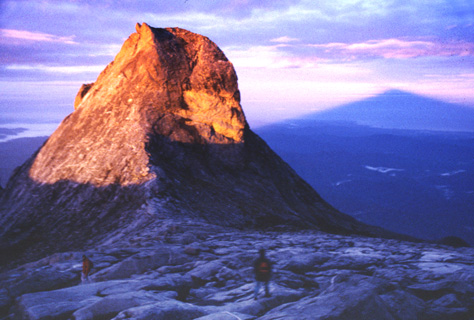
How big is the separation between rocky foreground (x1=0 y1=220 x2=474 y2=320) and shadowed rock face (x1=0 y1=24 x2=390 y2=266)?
684cm

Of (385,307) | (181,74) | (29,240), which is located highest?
(181,74)

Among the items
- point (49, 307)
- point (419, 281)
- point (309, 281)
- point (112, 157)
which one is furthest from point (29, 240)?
point (419, 281)

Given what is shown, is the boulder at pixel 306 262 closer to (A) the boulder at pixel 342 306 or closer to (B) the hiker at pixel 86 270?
(A) the boulder at pixel 342 306

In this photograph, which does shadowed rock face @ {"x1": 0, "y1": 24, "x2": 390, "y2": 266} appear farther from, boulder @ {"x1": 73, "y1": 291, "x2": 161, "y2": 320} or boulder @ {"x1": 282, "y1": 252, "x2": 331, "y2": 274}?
boulder @ {"x1": 73, "y1": 291, "x2": 161, "y2": 320}

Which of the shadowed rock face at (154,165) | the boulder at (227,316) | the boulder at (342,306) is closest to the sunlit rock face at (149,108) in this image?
the shadowed rock face at (154,165)

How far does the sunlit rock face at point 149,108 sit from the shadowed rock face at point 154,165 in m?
0.09

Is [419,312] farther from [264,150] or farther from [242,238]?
[264,150]

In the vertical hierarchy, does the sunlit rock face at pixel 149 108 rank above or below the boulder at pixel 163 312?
above

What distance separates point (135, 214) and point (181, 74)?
14.3 meters

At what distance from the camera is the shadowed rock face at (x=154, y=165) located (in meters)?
21.0

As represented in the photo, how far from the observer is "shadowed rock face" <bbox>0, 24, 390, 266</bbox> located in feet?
68.9

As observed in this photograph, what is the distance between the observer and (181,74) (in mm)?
29438

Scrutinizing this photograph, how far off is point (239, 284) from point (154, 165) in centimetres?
1503

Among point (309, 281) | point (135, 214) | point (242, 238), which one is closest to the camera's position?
point (309, 281)
